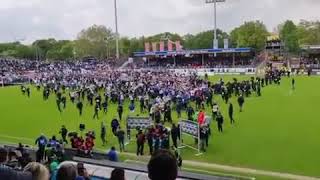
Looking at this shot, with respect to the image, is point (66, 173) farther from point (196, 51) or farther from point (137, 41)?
point (137, 41)

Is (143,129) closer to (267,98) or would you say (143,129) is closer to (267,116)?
(267,116)

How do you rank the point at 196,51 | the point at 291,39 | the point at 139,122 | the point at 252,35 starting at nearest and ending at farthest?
the point at 139,122, the point at 196,51, the point at 291,39, the point at 252,35

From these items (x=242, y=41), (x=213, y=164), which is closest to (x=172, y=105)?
(x=213, y=164)

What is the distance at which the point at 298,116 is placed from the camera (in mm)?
31859

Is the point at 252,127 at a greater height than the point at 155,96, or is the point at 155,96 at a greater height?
the point at 155,96

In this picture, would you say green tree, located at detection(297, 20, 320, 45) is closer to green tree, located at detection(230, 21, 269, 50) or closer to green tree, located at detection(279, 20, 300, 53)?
green tree, located at detection(279, 20, 300, 53)

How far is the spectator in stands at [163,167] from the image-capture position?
4.31m

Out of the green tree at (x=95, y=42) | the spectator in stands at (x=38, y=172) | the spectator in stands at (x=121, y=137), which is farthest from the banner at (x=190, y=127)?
the green tree at (x=95, y=42)

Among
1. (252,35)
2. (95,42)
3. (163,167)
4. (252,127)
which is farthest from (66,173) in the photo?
(95,42)

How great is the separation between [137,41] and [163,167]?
147 m

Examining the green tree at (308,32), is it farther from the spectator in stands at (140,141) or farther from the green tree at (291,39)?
the spectator in stands at (140,141)

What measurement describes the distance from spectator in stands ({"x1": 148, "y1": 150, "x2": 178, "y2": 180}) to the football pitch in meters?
15.5

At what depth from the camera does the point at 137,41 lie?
15062 cm

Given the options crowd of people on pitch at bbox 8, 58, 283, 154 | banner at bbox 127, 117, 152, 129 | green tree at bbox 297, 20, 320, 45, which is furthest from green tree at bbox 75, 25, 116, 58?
banner at bbox 127, 117, 152, 129
